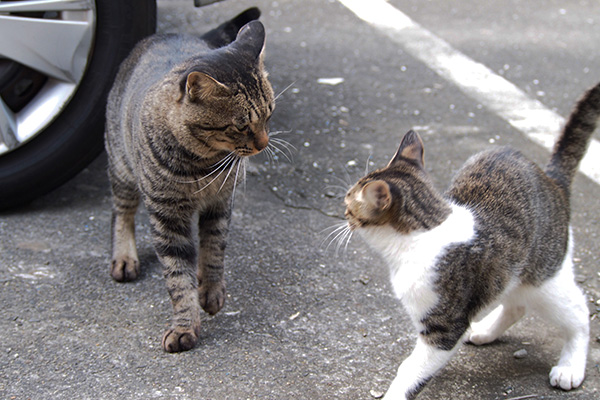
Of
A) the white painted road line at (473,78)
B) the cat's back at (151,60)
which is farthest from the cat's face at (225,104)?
the white painted road line at (473,78)

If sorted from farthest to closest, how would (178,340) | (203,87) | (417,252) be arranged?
(178,340) < (203,87) < (417,252)

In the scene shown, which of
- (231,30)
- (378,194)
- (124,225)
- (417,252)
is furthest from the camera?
(231,30)

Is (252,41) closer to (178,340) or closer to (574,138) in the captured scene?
(178,340)

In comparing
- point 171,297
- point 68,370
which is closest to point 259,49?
point 171,297

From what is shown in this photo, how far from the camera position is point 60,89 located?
3326 mm

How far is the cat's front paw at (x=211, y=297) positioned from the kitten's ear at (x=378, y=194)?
3.18 ft

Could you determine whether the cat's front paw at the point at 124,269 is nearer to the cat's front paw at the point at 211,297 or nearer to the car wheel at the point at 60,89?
the cat's front paw at the point at 211,297

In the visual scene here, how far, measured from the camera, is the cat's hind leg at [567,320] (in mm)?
2426

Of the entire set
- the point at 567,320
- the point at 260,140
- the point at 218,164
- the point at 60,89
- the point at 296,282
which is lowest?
the point at 296,282

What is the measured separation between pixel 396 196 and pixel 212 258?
3.37 feet

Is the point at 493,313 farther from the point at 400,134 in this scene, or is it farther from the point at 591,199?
the point at 400,134

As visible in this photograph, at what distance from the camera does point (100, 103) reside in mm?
3350

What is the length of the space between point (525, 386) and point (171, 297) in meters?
1.44

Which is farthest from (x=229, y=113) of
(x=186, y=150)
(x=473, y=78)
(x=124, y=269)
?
(x=473, y=78)
